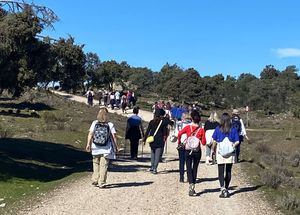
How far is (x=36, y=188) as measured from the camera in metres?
14.8

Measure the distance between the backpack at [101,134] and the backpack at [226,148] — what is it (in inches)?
109

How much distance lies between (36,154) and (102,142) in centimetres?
700

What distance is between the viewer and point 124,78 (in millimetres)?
124812

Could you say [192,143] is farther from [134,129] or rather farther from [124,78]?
[124,78]

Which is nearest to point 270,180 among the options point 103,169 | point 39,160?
point 103,169

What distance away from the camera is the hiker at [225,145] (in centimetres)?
1382

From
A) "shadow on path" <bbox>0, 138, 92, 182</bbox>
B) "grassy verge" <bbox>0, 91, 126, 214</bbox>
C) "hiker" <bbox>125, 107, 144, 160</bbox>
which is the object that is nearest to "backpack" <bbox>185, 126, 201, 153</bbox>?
"grassy verge" <bbox>0, 91, 126, 214</bbox>

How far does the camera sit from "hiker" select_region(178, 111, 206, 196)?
14109 mm

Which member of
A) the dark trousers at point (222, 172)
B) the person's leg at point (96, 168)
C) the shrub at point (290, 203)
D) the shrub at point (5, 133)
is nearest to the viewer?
the shrub at point (290, 203)

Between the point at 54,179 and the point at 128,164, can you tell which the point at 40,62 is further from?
the point at 54,179

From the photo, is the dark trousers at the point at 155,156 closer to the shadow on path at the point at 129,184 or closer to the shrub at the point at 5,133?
the shadow on path at the point at 129,184

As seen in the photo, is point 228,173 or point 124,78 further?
point 124,78

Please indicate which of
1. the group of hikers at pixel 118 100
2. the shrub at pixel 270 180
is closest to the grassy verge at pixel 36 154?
the shrub at pixel 270 180

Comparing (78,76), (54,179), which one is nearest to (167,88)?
(78,76)
